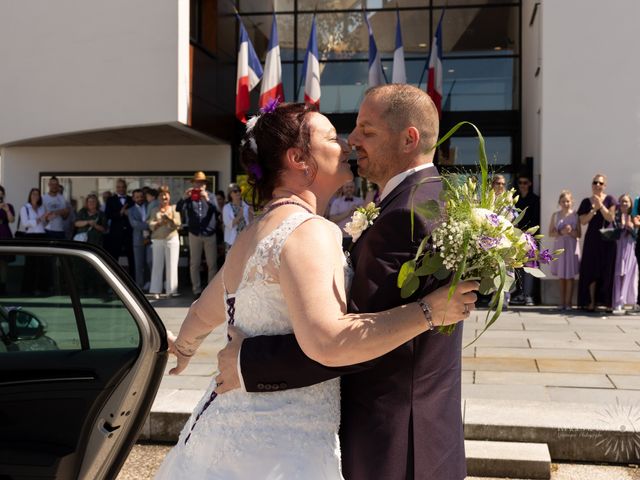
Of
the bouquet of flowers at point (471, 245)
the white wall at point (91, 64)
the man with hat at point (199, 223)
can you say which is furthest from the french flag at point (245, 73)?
the bouquet of flowers at point (471, 245)

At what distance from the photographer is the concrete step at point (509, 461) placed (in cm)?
505

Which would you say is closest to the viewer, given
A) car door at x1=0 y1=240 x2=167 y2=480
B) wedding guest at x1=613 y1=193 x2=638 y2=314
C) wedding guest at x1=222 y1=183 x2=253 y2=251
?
car door at x1=0 y1=240 x2=167 y2=480

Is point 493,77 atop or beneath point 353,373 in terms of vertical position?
atop

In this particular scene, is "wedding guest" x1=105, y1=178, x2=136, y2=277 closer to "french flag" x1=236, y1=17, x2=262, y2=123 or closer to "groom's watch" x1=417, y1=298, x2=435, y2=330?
"french flag" x1=236, y1=17, x2=262, y2=123

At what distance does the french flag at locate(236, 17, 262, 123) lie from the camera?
17531 mm

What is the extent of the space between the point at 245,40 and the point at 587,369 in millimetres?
12393

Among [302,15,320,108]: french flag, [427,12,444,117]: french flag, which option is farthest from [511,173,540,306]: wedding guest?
[302,15,320,108]: french flag

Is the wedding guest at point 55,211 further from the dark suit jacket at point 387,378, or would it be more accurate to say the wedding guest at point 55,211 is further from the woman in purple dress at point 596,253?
the dark suit jacket at point 387,378

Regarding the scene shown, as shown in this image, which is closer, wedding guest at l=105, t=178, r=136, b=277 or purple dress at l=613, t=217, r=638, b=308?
purple dress at l=613, t=217, r=638, b=308

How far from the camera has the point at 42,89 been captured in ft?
57.0

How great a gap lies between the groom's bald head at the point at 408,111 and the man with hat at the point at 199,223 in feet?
43.3

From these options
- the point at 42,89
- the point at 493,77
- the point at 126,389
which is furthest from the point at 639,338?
the point at 42,89

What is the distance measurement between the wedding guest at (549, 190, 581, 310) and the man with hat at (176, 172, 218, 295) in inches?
246

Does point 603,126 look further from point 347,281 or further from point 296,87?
point 347,281
